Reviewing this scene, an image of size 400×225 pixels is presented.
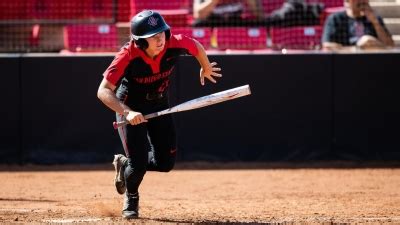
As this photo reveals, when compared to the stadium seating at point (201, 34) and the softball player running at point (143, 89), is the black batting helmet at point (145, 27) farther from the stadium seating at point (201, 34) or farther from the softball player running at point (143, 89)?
the stadium seating at point (201, 34)

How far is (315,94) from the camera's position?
37.5ft

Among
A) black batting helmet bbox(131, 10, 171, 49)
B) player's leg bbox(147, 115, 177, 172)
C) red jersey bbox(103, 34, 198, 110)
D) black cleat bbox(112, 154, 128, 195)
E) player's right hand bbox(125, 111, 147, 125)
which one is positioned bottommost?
black cleat bbox(112, 154, 128, 195)

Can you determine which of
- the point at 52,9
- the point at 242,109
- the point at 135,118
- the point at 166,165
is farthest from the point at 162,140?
the point at 52,9

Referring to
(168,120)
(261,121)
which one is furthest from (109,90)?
(261,121)

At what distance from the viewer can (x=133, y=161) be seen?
282 inches

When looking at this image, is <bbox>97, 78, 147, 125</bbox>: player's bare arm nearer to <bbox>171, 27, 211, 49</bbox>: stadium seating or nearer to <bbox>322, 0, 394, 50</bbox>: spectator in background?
<bbox>171, 27, 211, 49</bbox>: stadium seating

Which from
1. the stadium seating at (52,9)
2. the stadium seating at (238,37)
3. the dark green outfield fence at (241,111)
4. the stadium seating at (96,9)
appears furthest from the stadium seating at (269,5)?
the stadium seating at (52,9)

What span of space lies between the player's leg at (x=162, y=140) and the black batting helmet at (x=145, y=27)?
30.4 inches

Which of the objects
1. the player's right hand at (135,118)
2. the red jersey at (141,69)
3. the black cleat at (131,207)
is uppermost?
the red jersey at (141,69)

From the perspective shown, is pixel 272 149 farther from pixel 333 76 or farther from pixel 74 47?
pixel 74 47

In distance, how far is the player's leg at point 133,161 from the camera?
7148mm

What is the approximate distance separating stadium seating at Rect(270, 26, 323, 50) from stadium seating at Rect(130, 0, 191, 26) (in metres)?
1.41

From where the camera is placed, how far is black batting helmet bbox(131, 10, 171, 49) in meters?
6.77

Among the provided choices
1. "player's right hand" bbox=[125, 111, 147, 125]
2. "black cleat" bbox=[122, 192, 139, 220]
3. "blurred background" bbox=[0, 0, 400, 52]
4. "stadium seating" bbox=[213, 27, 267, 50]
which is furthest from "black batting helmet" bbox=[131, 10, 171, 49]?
"stadium seating" bbox=[213, 27, 267, 50]
